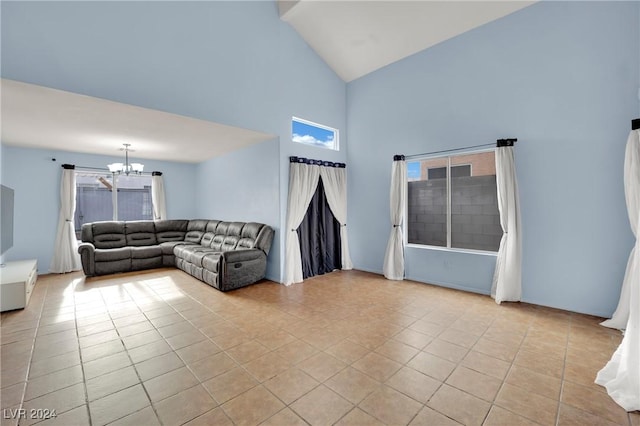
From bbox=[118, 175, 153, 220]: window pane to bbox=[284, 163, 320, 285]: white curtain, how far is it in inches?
176

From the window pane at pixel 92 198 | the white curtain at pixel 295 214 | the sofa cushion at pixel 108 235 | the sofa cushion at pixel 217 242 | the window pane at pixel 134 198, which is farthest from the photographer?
the window pane at pixel 134 198

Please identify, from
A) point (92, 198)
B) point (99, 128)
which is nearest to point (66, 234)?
point (92, 198)

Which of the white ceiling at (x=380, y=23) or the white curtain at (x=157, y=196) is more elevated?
the white ceiling at (x=380, y=23)

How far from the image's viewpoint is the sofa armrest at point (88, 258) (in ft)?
16.5

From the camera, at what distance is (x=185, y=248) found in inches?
215

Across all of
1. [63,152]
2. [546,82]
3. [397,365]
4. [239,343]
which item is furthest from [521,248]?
[63,152]

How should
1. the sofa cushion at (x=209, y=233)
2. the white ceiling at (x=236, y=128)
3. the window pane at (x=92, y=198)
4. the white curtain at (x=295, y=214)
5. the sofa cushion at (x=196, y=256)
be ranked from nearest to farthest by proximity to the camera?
the white ceiling at (x=236, y=128) → the white curtain at (x=295, y=214) → the sofa cushion at (x=196, y=256) → the sofa cushion at (x=209, y=233) → the window pane at (x=92, y=198)

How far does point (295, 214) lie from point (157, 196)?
422cm

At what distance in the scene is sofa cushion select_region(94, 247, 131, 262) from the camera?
5.18 m

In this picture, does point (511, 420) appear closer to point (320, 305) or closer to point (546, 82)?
point (320, 305)

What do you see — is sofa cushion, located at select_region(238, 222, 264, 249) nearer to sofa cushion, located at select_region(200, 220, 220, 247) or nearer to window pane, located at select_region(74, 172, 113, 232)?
sofa cushion, located at select_region(200, 220, 220, 247)

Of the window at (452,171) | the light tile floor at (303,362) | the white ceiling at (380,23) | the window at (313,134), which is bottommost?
the light tile floor at (303,362)

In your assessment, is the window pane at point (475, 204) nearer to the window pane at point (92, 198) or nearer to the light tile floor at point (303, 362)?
the light tile floor at point (303, 362)

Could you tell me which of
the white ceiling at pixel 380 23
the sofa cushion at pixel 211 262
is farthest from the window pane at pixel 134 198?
the white ceiling at pixel 380 23
